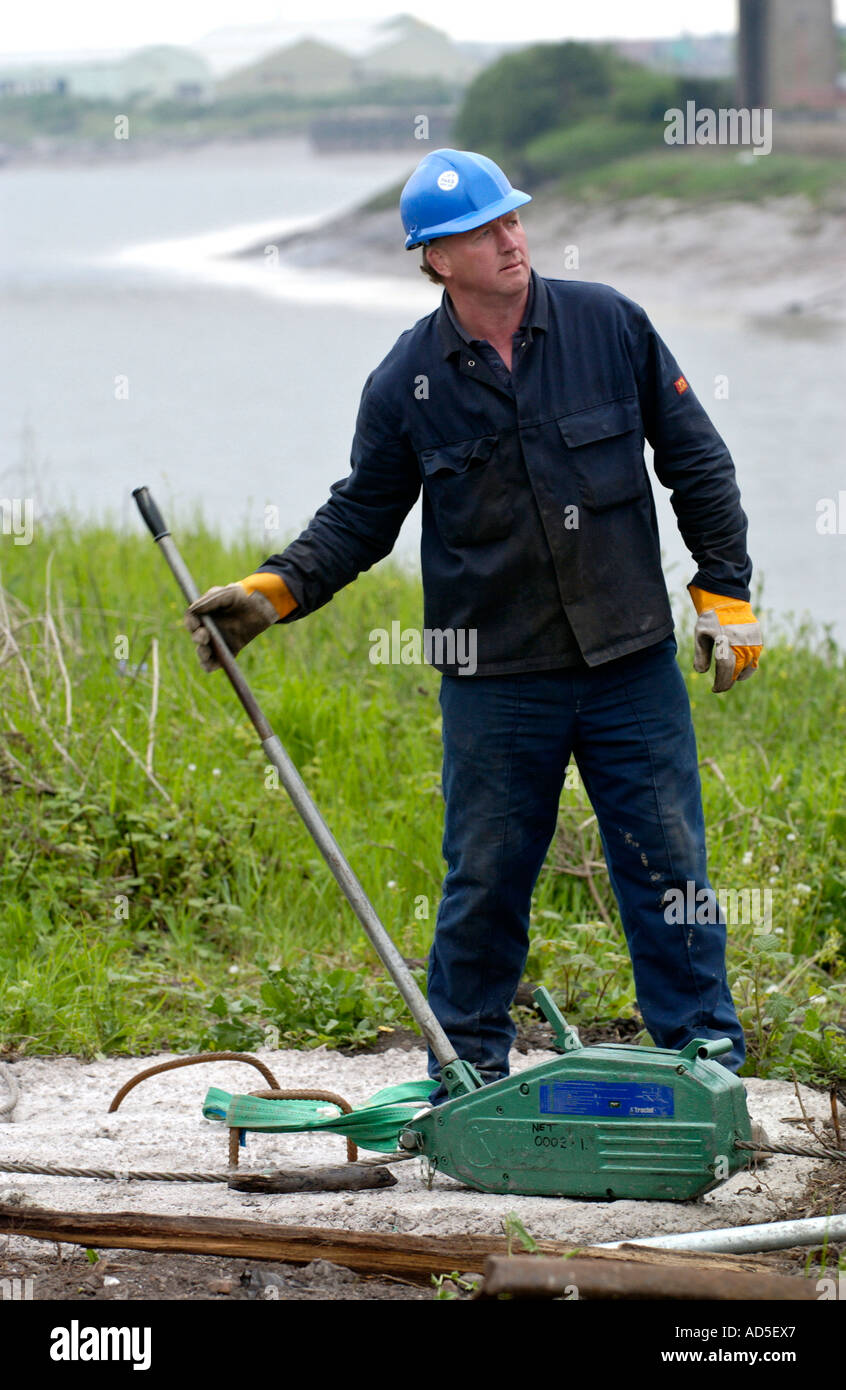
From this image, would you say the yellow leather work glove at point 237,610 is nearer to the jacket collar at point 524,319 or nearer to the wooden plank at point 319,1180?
the jacket collar at point 524,319

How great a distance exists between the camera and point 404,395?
3.59 metres

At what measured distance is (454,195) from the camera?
3.41 m

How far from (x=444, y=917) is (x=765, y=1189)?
3.05 feet

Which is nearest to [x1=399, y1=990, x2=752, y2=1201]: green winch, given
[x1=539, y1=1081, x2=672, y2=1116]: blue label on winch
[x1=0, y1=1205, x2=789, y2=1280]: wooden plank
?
[x1=539, y1=1081, x2=672, y2=1116]: blue label on winch

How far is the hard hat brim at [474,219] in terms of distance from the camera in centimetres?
340

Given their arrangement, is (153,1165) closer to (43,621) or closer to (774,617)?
(43,621)

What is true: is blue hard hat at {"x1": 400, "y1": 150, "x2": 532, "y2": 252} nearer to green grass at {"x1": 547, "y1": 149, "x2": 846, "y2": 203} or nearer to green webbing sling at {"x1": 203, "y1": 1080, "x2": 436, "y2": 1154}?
green webbing sling at {"x1": 203, "y1": 1080, "x2": 436, "y2": 1154}

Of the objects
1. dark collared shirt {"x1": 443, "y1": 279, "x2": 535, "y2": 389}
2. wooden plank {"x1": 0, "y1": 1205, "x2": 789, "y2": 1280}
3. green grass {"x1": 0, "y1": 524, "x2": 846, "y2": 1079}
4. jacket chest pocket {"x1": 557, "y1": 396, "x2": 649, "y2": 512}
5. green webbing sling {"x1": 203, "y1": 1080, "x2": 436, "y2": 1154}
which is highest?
dark collared shirt {"x1": 443, "y1": 279, "x2": 535, "y2": 389}

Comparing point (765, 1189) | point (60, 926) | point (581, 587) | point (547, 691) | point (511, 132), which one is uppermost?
point (511, 132)

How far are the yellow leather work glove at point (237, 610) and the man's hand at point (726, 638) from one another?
94 cm

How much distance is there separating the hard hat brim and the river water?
11.2ft

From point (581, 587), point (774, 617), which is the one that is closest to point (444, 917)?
point (581, 587)

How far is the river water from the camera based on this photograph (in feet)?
40.1

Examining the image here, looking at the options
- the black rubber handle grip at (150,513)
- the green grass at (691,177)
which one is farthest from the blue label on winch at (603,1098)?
the green grass at (691,177)
